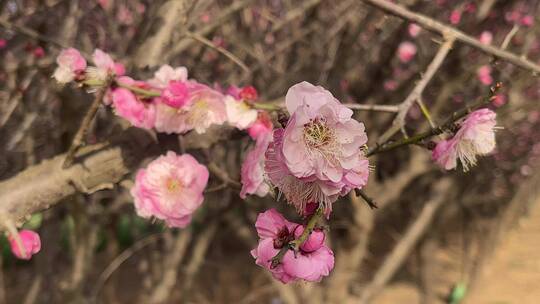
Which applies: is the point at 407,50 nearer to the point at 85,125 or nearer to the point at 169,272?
the point at 169,272

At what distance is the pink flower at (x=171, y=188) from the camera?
1451 millimetres

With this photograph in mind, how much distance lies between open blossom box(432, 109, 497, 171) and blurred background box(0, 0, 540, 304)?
16.2 inches

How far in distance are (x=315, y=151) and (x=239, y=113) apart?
0.66m

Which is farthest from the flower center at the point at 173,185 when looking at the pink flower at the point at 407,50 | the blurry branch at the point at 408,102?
the pink flower at the point at 407,50

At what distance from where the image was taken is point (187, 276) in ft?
13.1

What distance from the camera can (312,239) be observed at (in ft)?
3.06

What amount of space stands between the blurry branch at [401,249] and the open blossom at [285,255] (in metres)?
2.83

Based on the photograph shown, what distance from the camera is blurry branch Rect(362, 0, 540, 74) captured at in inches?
53.9

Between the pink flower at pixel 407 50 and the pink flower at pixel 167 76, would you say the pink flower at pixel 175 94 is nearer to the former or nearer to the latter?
the pink flower at pixel 167 76

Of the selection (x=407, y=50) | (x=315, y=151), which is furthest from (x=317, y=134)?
(x=407, y=50)

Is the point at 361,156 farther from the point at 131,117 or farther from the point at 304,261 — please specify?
the point at 131,117

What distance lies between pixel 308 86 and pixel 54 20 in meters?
2.49

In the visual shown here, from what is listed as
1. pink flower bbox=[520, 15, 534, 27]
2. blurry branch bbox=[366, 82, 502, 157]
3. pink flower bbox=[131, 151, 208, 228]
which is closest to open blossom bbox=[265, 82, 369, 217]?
blurry branch bbox=[366, 82, 502, 157]

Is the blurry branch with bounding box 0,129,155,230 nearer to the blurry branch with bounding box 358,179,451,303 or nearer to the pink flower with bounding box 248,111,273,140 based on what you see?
the pink flower with bounding box 248,111,273,140
